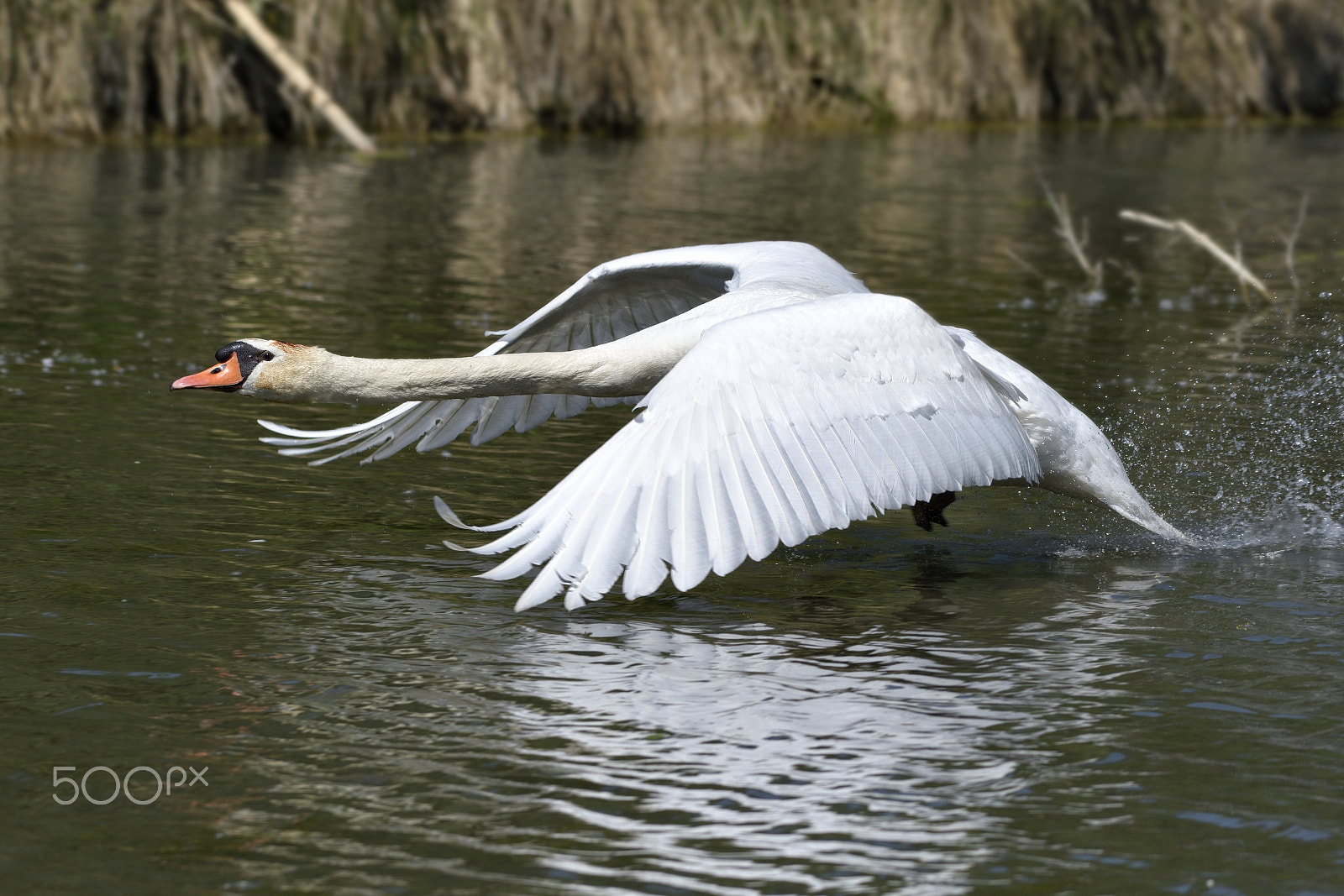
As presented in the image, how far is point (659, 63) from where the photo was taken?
3231cm

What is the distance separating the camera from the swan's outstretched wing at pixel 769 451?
6.07 metres

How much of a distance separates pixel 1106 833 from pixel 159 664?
344cm

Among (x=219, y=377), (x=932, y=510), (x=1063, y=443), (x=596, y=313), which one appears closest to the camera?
(x=219, y=377)

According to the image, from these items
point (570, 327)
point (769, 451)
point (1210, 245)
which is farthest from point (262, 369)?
point (1210, 245)

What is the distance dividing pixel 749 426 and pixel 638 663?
3.33ft

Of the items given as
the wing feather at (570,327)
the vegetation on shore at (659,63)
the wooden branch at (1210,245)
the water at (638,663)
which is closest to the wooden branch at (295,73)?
→ the vegetation on shore at (659,63)

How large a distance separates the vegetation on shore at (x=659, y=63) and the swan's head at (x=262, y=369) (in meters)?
21.2

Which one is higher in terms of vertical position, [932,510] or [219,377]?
[219,377]

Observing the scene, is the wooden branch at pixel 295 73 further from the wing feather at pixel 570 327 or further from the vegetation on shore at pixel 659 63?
the wing feather at pixel 570 327

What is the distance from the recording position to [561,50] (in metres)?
31.2

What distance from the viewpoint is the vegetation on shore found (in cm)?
2727

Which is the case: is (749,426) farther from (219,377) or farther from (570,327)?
(570,327)

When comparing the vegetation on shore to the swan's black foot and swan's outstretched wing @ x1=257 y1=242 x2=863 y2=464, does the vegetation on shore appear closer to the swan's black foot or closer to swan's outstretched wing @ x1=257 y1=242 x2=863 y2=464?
swan's outstretched wing @ x1=257 y1=242 x2=863 y2=464

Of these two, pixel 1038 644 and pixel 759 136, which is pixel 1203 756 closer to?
pixel 1038 644
